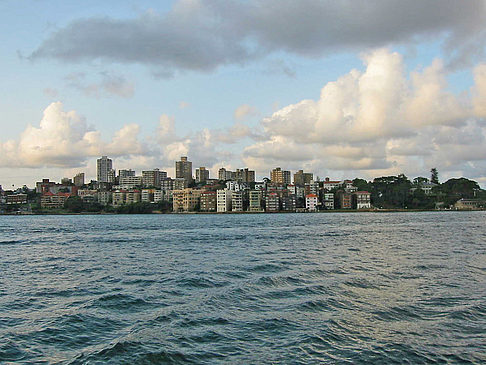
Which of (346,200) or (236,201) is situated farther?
(346,200)

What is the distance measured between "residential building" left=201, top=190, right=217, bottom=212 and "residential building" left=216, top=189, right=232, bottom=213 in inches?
67.2

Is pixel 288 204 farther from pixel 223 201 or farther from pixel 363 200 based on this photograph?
pixel 363 200

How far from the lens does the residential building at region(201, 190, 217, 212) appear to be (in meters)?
182

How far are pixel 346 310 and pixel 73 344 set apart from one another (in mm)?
8150

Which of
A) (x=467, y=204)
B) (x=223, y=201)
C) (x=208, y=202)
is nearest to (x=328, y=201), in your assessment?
(x=223, y=201)

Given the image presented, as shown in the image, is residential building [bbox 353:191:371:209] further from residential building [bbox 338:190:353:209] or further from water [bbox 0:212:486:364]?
water [bbox 0:212:486:364]

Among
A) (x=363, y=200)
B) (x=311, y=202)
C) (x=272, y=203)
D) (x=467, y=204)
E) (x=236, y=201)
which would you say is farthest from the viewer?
(x=311, y=202)

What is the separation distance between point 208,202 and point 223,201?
6.80 m

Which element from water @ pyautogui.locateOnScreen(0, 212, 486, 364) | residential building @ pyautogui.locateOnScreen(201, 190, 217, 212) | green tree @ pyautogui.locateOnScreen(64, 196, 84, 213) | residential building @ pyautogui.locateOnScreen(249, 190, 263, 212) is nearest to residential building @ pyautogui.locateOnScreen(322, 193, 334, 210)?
residential building @ pyautogui.locateOnScreen(249, 190, 263, 212)

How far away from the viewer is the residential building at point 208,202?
182 m

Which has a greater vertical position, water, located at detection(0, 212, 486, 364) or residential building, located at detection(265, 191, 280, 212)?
residential building, located at detection(265, 191, 280, 212)

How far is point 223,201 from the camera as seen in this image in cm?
18112

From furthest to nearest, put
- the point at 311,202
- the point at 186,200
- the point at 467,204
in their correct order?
the point at 186,200
the point at 311,202
the point at 467,204

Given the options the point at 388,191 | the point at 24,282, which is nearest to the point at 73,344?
the point at 24,282
